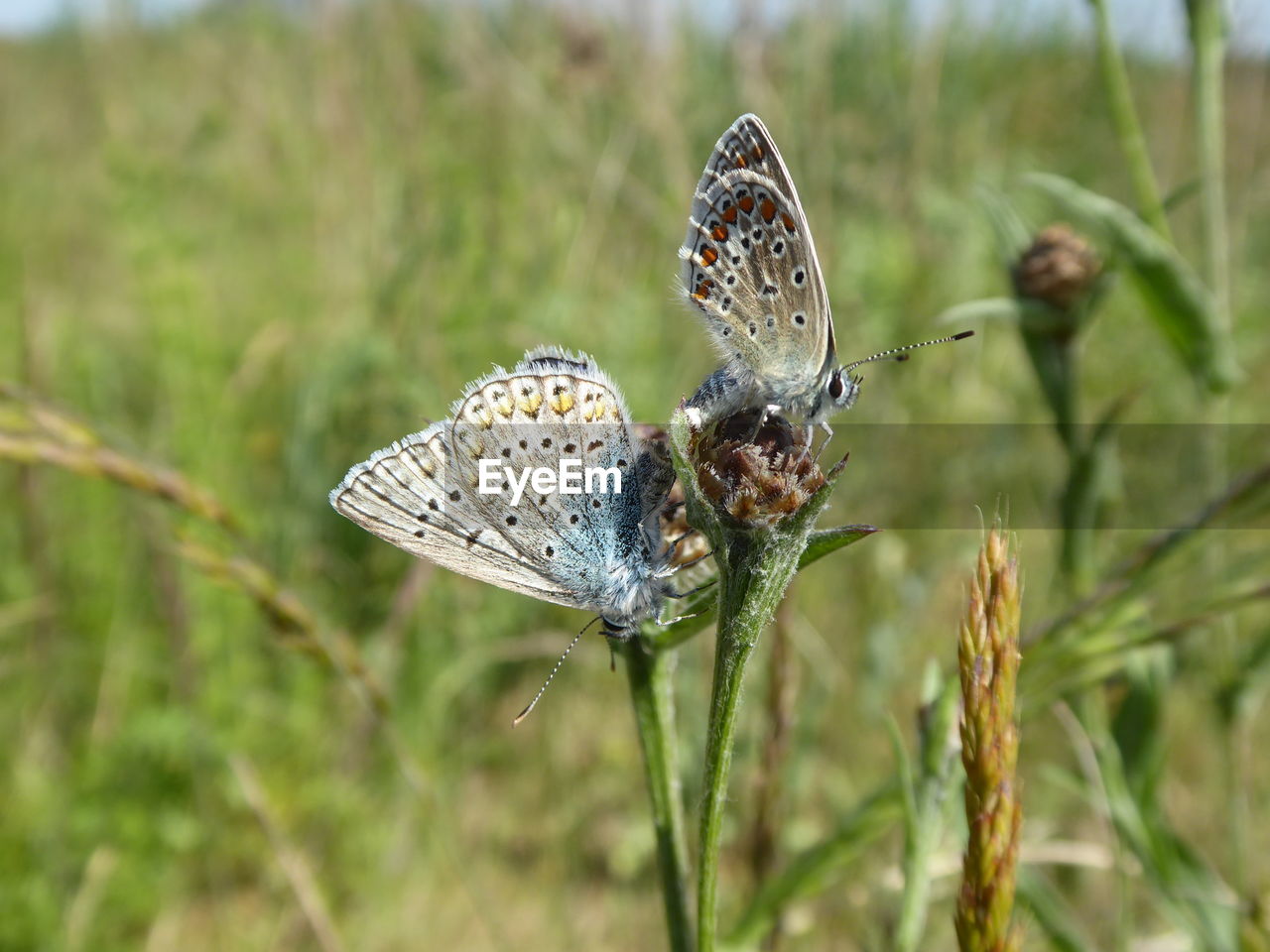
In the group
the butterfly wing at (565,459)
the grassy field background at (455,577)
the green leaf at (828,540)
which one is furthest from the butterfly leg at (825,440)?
the grassy field background at (455,577)

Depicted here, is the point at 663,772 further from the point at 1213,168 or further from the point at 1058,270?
the point at 1213,168

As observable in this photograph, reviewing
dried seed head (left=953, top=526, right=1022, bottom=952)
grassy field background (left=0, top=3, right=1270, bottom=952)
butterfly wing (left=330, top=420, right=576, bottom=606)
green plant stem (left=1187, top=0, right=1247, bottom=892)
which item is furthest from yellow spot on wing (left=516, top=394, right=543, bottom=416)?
green plant stem (left=1187, top=0, right=1247, bottom=892)

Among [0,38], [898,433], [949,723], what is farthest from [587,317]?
[0,38]

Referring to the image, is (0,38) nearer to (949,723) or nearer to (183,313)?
(183,313)

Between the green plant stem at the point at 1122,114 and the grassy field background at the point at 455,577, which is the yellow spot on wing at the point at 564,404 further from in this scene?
the green plant stem at the point at 1122,114

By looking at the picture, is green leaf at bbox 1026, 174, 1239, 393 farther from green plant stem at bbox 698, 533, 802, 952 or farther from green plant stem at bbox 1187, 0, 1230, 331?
green plant stem at bbox 698, 533, 802, 952

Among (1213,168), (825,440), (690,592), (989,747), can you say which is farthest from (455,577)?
(989,747)
